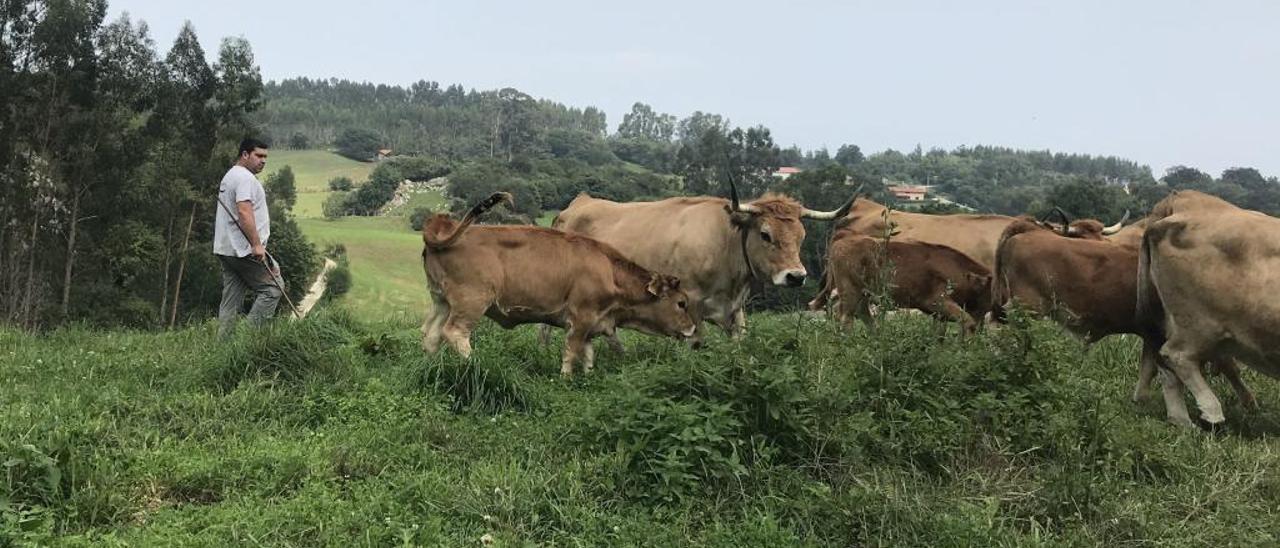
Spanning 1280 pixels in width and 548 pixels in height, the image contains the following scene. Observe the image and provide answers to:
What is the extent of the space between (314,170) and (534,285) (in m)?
140

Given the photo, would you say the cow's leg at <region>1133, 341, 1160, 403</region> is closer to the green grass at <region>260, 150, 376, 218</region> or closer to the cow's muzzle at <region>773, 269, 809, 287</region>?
the cow's muzzle at <region>773, 269, 809, 287</region>

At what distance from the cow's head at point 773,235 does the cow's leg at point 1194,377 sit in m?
3.25

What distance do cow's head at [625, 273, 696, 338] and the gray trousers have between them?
3526mm

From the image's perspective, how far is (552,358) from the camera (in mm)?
8641

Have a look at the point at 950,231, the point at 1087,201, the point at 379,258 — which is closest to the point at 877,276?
the point at 950,231

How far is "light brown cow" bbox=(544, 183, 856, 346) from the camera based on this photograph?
29.3 ft

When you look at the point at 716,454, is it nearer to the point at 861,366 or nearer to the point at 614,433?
the point at 614,433

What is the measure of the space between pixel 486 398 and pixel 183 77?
46.0 metres

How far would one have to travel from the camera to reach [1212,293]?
21.1ft

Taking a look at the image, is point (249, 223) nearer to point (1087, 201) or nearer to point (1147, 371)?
point (1147, 371)

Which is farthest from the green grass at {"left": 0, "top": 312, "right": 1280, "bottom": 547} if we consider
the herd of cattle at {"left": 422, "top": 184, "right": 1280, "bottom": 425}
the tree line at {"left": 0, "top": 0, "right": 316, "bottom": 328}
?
the tree line at {"left": 0, "top": 0, "right": 316, "bottom": 328}

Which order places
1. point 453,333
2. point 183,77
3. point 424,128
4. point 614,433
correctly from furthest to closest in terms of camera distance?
point 424,128 < point 183,77 < point 453,333 < point 614,433

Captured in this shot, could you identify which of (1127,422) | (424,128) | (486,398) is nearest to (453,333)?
(486,398)

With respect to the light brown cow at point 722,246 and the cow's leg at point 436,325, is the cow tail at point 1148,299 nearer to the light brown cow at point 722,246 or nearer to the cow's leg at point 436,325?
the light brown cow at point 722,246
